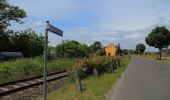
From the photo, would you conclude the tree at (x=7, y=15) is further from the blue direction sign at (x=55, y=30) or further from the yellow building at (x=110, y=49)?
the blue direction sign at (x=55, y=30)

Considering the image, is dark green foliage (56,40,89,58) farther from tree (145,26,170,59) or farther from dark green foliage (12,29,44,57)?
tree (145,26,170,59)

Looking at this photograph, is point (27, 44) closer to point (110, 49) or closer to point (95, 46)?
point (110, 49)

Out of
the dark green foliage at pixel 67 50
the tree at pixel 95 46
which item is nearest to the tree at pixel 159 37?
the dark green foliage at pixel 67 50

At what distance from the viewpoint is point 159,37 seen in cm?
9006

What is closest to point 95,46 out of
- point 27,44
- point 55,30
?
point 27,44

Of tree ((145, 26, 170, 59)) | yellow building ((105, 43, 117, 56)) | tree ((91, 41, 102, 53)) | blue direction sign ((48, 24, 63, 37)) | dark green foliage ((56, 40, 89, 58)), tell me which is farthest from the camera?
tree ((91, 41, 102, 53))

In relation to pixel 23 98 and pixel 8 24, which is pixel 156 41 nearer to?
pixel 8 24

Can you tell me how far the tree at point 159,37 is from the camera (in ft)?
296

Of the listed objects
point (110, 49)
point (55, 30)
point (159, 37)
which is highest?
point (159, 37)

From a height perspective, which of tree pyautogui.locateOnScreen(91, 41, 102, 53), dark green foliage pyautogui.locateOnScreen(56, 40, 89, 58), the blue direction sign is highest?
tree pyautogui.locateOnScreen(91, 41, 102, 53)

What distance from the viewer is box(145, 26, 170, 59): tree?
90.2 m

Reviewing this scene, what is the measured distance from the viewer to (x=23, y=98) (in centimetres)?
1686

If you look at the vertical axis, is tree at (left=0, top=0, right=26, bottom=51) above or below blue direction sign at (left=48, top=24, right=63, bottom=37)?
above

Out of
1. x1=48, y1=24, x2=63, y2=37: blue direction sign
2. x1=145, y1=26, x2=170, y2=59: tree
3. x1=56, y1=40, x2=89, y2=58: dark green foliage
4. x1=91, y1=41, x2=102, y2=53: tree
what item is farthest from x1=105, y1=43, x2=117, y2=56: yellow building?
x1=48, y1=24, x2=63, y2=37: blue direction sign
